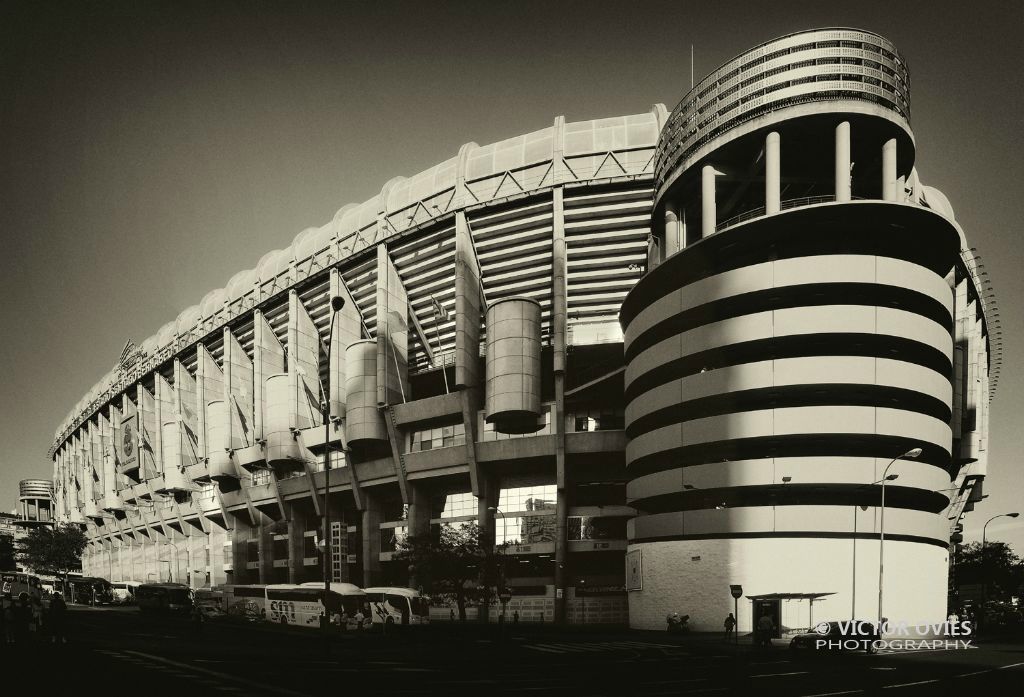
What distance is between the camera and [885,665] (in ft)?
93.7

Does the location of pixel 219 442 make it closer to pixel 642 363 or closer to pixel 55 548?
pixel 55 548

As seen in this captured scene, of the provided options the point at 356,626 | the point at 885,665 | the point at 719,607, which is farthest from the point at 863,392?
the point at 356,626

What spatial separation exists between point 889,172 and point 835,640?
1225 inches

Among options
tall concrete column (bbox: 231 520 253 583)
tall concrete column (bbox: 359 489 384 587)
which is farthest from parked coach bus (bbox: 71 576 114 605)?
tall concrete column (bbox: 359 489 384 587)

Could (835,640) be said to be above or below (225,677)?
below

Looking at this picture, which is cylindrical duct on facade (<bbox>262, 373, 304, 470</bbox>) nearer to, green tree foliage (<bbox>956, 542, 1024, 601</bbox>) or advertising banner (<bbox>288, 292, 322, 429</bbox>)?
advertising banner (<bbox>288, 292, 322, 429</bbox>)

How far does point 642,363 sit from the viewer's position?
57188 millimetres

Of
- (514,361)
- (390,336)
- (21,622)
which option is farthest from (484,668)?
(390,336)

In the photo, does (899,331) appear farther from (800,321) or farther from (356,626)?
(356,626)

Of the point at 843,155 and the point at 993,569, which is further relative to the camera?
the point at 993,569

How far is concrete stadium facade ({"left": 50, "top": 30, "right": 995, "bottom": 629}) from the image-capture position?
48.7m

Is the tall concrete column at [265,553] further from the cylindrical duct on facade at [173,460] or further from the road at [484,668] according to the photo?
the road at [484,668]

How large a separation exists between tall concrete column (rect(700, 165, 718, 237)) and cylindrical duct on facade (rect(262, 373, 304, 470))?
4923 cm

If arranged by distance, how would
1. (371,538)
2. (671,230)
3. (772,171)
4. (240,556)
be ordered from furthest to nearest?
1. (240,556)
2. (371,538)
3. (671,230)
4. (772,171)
